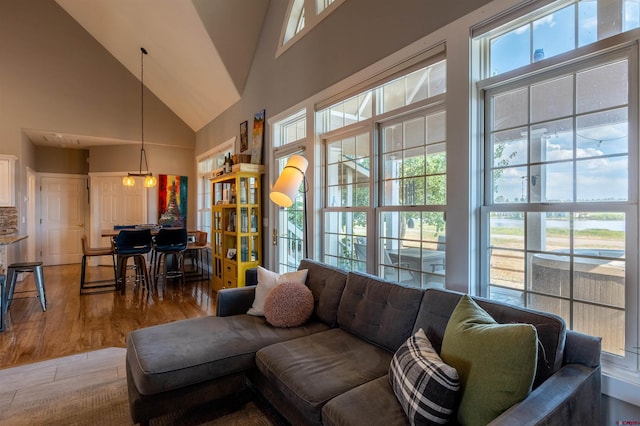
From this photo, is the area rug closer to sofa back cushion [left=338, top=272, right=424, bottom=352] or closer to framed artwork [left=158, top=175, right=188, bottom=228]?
sofa back cushion [left=338, top=272, right=424, bottom=352]

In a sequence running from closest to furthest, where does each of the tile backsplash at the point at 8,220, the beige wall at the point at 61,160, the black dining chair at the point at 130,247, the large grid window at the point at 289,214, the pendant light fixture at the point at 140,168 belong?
1. the large grid window at the point at 289,214
2. the black dining chair at the point at 130,247
3. the tile backsplash at the point at 8,220
4. the pendant light fixture at the point at 140,168
5. the beige wall at the point at 61,160

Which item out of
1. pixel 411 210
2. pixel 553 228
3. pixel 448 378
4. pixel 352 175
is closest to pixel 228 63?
pixel 352 175

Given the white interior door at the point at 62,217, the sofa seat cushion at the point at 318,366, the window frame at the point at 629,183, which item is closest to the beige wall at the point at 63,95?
the white interior door at the point at 62,217

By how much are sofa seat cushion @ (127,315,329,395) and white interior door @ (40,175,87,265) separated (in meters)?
7.36

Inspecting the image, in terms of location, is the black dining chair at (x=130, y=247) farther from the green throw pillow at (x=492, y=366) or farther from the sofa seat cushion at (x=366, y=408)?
the green throw pillow at (x=492, y=366)

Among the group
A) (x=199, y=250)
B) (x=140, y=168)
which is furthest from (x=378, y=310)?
(x=140, y=168)

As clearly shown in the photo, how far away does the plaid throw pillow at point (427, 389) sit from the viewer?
126 cm

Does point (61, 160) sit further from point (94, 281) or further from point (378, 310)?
point (378, 310)

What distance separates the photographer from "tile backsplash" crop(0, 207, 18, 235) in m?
5.35

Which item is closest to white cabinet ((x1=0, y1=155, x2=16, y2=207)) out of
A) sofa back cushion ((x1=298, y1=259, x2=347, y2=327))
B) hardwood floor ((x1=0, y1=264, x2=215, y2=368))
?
hardwood floor ((x1=0, y1=264, x2=215, y2=368))

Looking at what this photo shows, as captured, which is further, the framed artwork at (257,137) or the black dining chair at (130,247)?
the black dining chair at (130,247)

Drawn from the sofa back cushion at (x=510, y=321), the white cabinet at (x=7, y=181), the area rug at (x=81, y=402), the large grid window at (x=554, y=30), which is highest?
the large grid window at (x=554, y=30)

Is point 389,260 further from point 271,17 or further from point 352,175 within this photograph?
point 271,17

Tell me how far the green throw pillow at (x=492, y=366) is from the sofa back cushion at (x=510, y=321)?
0.17 m
